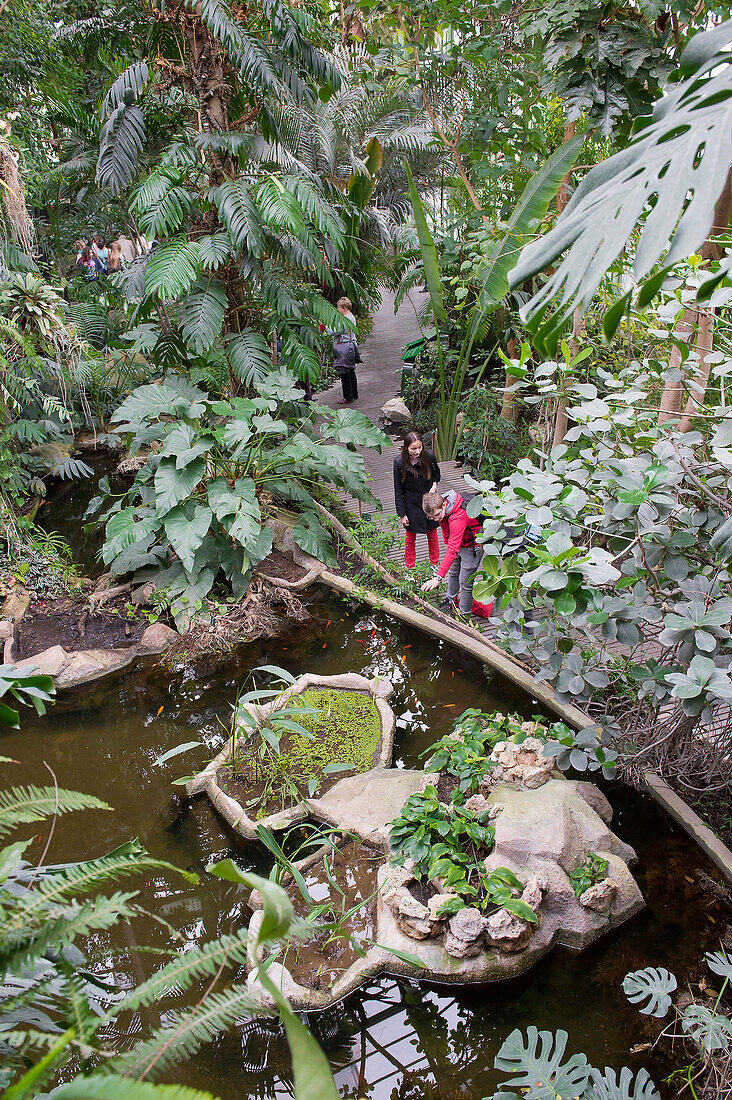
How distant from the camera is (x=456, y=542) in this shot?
4.47 metres

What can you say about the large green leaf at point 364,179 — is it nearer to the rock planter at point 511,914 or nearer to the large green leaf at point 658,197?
the rock planter at point 511,914

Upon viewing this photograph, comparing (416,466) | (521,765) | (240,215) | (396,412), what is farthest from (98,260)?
(521,765)

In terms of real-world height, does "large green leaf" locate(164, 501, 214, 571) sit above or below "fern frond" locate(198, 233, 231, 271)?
below

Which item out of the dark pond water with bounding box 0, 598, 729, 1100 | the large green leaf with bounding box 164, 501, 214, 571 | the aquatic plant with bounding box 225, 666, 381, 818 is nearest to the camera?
the dark pond water with bounding box 0, 598, 729, 1100

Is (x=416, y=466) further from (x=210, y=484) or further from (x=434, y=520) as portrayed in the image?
(x=210, y=484)

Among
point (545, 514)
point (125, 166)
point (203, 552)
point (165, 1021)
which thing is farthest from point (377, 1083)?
point (125, 166)

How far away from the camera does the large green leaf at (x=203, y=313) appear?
5.63 metres

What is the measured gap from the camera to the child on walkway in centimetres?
443

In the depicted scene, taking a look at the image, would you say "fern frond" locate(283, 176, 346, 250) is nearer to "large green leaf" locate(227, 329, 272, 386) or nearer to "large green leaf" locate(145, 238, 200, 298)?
"large green leaf" locate(145, 238, 200, 298)

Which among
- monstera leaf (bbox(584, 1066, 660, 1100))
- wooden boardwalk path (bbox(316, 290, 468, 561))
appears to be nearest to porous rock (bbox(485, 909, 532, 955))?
monstera leaf (bbox(584, 1066, 660, 1100))

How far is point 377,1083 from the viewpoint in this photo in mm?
2574

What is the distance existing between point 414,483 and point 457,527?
89cm

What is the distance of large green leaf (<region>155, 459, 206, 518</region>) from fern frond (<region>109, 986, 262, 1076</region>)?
14.0 feet

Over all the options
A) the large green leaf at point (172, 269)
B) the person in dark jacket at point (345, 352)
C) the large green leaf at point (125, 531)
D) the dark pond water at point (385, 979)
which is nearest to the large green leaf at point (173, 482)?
the large green leaf at point (125, 531)
